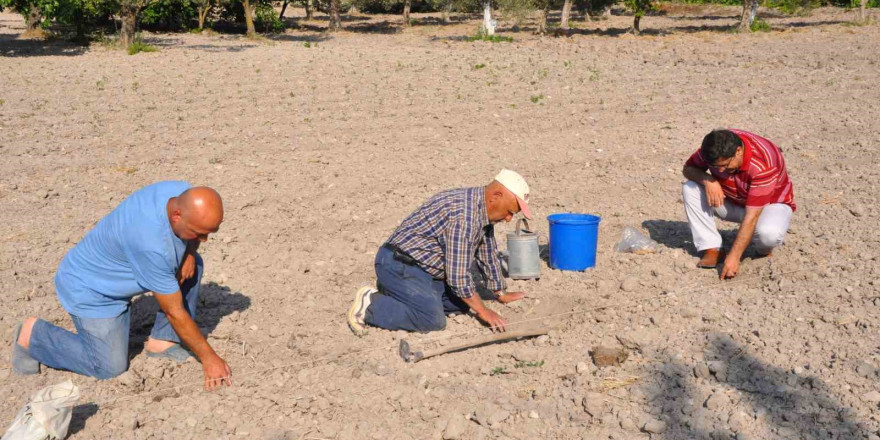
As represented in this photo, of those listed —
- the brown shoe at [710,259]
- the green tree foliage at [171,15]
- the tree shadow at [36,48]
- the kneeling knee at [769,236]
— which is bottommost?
the brown shoe at [710,259]

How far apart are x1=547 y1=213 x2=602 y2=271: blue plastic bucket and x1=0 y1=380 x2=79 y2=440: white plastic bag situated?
345 cm

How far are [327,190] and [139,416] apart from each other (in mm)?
4093

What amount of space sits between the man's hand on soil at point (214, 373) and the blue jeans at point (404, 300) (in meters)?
1.01

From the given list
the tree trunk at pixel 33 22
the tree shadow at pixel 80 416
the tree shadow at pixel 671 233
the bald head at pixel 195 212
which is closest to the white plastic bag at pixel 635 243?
the tree shadow at pixel 671 233

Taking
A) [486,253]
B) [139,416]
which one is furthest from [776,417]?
[139,416]

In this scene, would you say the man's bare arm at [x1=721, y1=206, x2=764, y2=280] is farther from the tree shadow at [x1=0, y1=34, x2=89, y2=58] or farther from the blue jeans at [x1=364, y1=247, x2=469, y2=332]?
the tree shadow at [x1=0, y1=34, x2=89, y2=58]

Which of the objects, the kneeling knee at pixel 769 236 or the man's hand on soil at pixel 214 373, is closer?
the man's hand on soil at pixel 214 373

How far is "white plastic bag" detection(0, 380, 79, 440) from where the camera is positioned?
12.6 feet

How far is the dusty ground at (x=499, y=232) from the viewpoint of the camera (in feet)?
14.2

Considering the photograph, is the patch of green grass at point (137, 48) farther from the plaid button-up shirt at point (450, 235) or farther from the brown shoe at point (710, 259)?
the brown shoe at point (710, 259)

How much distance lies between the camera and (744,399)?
14.0ft

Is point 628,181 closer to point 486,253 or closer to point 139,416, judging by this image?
point 486,253

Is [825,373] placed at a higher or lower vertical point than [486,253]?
lower

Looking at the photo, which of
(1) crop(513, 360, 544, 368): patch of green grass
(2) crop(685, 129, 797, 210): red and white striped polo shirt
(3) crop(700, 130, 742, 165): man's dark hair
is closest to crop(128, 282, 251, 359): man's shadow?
(1) crop(513, 360, 544, 368): patch of green grass
